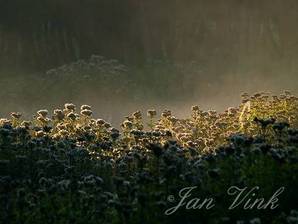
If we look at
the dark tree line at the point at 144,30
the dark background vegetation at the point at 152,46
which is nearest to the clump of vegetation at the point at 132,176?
the dark background vegetation at the point at 152,46

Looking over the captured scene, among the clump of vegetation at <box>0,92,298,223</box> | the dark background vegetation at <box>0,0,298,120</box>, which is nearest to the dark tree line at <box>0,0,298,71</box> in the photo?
the dark background vegetation at <box>0,0,298,120</box>

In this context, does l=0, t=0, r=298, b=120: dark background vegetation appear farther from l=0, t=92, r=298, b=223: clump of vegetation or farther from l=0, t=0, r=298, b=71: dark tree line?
l=0, t=92, r=298, b=223: clump of vegetation

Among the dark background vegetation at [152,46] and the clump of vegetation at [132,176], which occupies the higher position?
the dark background vegetation at [152,46]

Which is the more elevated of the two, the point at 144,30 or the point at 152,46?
the point at 144,30

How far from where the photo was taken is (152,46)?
122 ft

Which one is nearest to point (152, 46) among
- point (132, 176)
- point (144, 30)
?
point (144, 30)

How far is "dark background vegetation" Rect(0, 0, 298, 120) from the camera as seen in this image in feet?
96.6

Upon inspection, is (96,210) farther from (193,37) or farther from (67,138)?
(193,37)

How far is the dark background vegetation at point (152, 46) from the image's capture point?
29.4 m

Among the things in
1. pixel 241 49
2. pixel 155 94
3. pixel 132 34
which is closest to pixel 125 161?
pixel 155 94

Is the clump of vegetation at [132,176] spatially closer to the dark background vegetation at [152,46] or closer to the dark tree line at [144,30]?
the dark background vegetation at [152,46]

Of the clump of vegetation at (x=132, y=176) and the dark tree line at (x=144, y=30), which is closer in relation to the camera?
the clump of vegetation at (x=132, y=176)

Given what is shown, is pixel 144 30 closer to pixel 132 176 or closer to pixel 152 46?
pixel 152 46

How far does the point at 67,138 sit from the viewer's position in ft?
43.5
